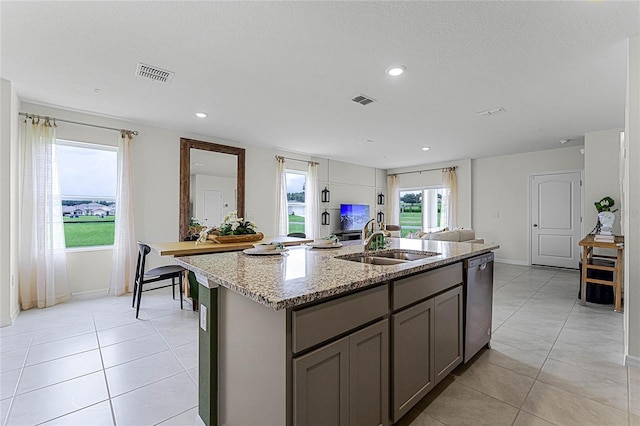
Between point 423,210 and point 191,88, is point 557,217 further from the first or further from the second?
point 191,88

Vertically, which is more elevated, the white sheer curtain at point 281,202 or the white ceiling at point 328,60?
the white ceiling at point 328,60

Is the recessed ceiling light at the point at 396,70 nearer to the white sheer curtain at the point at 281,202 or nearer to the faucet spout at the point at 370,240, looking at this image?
the faucet spout at the point at 370,240

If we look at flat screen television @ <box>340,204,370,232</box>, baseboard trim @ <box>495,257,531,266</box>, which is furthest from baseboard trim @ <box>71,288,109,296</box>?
baseboard trim @ <box>495,257,531,266</box>

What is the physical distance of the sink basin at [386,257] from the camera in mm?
2143

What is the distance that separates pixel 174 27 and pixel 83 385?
260 cm

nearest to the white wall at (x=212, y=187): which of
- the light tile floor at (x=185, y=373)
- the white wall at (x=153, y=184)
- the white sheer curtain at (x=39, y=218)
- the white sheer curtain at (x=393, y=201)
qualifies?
the white wall at (x=153, y=184)

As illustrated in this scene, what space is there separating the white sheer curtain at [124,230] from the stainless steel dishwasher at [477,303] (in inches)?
173

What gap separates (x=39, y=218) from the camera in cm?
364

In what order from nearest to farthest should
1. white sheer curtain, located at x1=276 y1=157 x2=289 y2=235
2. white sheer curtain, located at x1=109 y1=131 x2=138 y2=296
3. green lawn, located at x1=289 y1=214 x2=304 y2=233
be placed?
white sheer curtain, located at x1=109 y1=131 x2=138 y2=296 < white sheer curtain, located at x1=276 y1=157 x2=289 y2=235 < green lawn, located at x1=289 y1=214 x2=304 y2=233

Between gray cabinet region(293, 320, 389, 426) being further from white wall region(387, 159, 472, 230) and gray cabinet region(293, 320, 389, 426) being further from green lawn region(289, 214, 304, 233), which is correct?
white wall region(387, 159, 472, 230)

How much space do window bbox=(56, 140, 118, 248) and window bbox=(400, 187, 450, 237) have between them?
23.3ft

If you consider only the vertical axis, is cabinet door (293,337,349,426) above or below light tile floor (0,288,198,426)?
above

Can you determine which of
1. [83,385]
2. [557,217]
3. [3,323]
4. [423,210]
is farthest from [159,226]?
[557,217]

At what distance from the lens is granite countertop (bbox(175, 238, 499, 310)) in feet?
3.63
